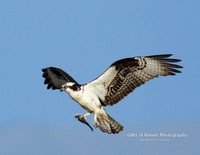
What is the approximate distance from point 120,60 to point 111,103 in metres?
1.37

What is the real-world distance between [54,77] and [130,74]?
2862 millimetres

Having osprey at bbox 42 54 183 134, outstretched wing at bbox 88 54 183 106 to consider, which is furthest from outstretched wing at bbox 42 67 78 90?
outstretched wing at bbox 88 54 183 106

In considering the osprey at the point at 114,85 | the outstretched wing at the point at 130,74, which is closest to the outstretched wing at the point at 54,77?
the osprey at the point at 114,85

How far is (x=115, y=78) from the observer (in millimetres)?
12078

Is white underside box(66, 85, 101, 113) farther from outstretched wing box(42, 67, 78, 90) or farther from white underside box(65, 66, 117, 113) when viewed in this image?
outstretched wing box(42, 67, 78, 90)

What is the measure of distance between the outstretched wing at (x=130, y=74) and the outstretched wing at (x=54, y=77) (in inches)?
68.3

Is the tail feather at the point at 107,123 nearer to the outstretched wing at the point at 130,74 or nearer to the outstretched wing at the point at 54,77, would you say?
the outstretched wing at the point at 130,74

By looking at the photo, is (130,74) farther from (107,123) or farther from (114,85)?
(107,123)

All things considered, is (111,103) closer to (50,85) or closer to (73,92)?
(73,92)

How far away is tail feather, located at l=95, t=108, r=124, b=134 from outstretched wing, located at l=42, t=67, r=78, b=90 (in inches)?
74.0

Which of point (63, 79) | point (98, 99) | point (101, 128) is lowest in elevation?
point (101, 128)

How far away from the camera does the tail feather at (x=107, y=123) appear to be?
40.3 ft

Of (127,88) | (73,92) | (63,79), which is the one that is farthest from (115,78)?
(63,79)

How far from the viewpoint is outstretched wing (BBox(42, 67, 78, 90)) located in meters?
13.6
